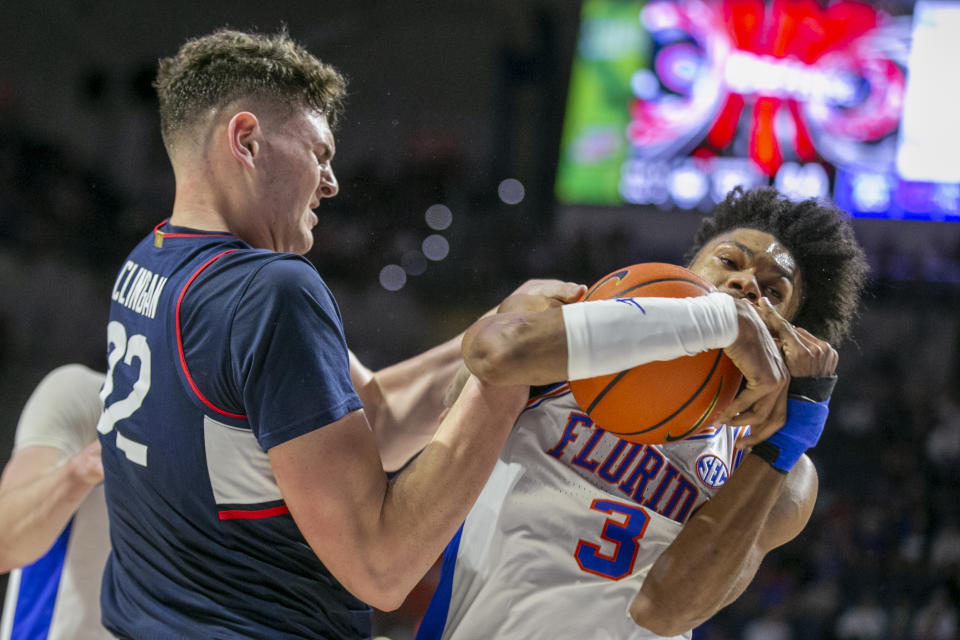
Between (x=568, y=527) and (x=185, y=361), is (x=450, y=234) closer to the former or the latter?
(x=568, y=527)

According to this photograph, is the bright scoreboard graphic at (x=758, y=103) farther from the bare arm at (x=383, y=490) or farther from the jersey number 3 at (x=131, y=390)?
the bare arm at (x=383, y=490)

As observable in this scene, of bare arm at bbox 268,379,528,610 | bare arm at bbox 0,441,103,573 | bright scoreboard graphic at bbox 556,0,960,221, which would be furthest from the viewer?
bright scoreboard graphic at bbox 556,0,960,221

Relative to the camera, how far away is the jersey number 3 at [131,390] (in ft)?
5.10

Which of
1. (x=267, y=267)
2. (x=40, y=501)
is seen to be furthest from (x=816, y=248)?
(x=40, y=501)

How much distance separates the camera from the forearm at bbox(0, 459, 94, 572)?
2.18 meters

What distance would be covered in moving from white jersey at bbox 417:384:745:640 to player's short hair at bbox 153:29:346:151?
0.83 metres

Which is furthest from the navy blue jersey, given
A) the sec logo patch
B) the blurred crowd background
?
the blurred crowd background

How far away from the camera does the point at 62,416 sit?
243 cm

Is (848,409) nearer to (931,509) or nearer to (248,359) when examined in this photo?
(931,509)

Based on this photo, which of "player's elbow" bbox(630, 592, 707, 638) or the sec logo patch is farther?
the sec logo patch

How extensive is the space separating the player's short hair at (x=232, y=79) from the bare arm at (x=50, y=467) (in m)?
0.94

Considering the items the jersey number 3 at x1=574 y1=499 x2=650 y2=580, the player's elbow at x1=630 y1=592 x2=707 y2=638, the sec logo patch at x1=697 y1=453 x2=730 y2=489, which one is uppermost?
the sec logo patch at x1=697 y1=453 x2=730 y2=489

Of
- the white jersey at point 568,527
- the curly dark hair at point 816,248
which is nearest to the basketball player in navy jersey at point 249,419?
the white jersey at point 568,527

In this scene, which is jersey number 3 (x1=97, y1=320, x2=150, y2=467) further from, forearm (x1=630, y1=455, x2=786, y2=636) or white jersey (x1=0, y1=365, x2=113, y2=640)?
forearm (x1=630, y1=455, x2=786, y2=636)
